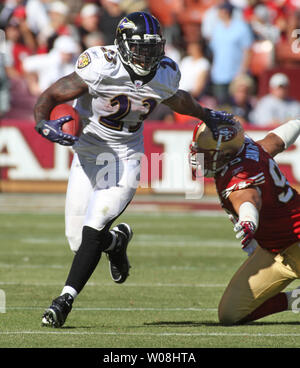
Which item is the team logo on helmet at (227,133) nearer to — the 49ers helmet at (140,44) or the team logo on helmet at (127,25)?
the 49ers helmet at (140,44)

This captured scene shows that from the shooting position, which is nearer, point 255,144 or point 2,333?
point 2,333

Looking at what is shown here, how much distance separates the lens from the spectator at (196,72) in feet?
43.8

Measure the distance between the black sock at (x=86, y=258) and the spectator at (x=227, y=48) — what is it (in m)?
8.49

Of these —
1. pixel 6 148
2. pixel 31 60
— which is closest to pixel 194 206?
pixel 6 148

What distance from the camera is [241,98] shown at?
41.5 ft

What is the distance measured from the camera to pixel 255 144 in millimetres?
5559

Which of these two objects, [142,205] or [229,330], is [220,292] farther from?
[142,205]

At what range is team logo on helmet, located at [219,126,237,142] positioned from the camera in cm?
536

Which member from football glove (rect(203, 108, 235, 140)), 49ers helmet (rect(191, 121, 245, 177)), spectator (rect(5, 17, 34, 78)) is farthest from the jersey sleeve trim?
spectator (rect(5, 17, 34, 78))

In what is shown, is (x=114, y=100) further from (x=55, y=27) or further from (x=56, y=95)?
(x=55, y=27)

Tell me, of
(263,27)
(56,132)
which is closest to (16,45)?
(263,27)

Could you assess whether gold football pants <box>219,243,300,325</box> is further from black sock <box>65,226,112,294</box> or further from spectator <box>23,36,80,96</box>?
spectator <box>23,36,80,96</box>

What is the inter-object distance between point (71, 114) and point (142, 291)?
1.59m
